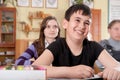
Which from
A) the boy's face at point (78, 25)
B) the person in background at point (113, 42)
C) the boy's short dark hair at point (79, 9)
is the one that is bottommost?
the person in background at point (113, 42)

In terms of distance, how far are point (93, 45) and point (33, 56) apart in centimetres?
83

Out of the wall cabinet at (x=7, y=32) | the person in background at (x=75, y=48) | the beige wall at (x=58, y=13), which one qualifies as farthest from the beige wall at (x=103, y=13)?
the person in background at (x=75, y=48)

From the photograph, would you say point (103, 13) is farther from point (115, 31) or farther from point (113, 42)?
point (113, 42)

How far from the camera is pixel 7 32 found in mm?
5664

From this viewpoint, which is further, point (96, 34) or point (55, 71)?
point (96, 34)

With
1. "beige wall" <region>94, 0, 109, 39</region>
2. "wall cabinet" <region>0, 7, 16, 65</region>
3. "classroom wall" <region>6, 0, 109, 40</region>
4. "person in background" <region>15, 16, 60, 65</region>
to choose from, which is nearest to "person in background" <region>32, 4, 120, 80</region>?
"person in background" <region>15, 16, 60, 65</region>

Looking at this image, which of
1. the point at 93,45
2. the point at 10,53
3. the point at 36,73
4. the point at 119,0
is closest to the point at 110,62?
the point at 93,45

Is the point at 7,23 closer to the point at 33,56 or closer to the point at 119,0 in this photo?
the point at 119,0

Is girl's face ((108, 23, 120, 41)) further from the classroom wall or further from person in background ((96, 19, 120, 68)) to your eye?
the classroom wall

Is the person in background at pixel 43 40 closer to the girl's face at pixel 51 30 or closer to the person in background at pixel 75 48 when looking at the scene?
the girl's face at pixel 51 30

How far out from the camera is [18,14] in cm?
591

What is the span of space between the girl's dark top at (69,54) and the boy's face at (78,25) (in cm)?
10

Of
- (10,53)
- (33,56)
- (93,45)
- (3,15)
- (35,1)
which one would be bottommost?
(10,53)

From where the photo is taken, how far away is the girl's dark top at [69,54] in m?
1.41
